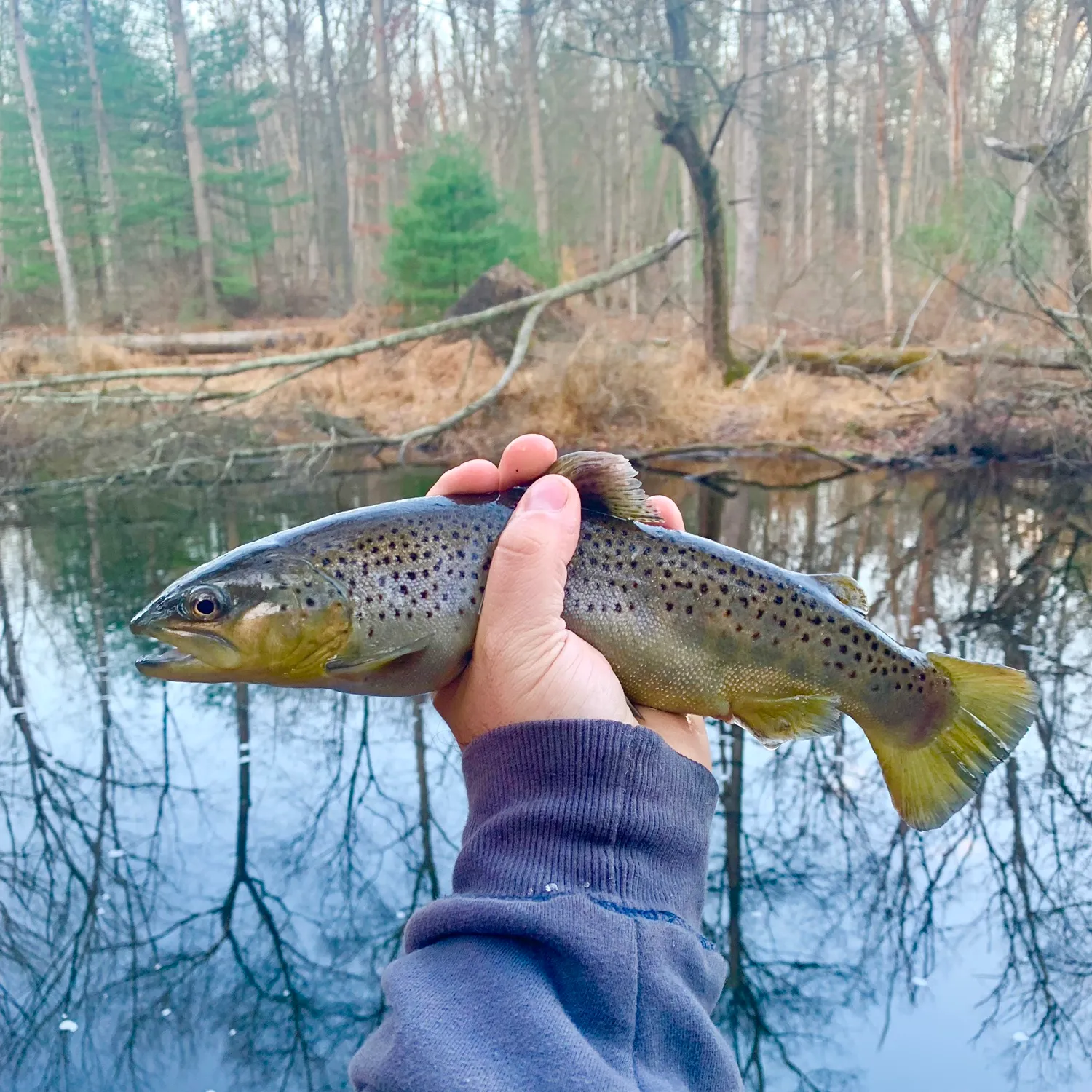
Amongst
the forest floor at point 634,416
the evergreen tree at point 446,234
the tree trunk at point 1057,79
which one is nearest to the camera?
the forest floor at point 634,416

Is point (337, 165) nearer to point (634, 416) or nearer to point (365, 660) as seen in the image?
point (634, 416)

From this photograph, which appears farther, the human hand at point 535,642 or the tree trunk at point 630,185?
the tree trunk at point 630,185

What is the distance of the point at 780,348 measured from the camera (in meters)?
17.1

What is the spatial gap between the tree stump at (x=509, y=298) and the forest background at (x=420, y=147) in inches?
146

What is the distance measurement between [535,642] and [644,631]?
13.7 inches

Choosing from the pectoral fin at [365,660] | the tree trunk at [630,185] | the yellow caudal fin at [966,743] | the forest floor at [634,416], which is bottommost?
the forest floor at [634,416]

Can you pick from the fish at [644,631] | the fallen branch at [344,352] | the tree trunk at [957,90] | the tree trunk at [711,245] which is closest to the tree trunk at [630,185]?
the tree trunk at [957,90]

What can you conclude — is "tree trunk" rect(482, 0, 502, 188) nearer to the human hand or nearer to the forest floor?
the forest floor

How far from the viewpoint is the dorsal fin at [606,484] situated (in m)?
2.62

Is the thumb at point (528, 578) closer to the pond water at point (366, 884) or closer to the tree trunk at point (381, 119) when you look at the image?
the pond water at point (366, 884)

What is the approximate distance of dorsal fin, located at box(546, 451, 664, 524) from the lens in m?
2.62

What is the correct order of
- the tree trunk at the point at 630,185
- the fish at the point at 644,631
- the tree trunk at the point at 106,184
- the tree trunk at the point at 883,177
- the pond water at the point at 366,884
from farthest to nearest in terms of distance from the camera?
the tree trunk at the point at 106,184
the tree trunk at the point at 630,185
the tree trunk at the point at 883,177
the pond water at the point at 366,884
the fish at the point at 644,631

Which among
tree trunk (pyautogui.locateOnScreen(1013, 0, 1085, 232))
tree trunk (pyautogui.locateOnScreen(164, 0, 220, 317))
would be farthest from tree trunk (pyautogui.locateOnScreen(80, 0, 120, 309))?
tree trunk (pyautogui.locateOnScreen(1013, 0, 1085, 232))

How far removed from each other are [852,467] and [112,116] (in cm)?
2925
